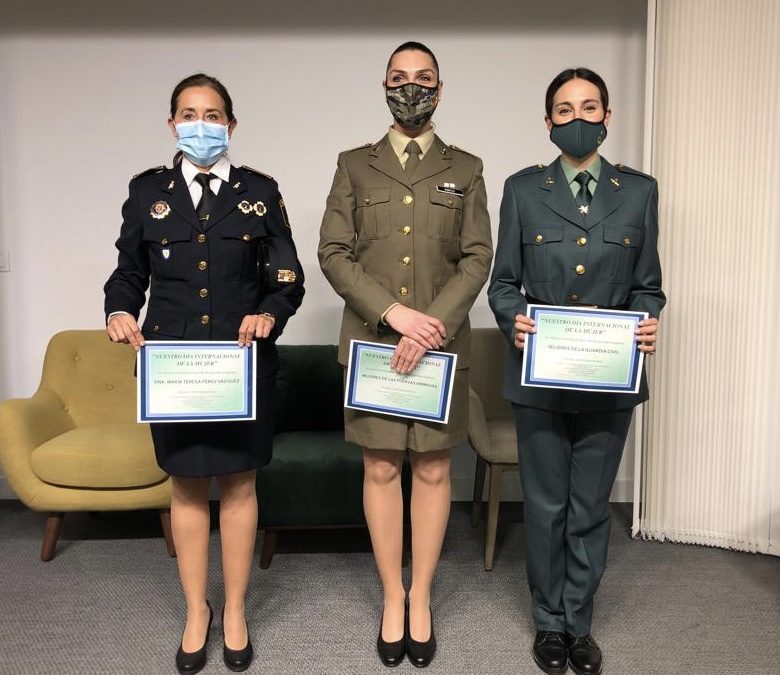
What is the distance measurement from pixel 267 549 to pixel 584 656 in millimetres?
1288

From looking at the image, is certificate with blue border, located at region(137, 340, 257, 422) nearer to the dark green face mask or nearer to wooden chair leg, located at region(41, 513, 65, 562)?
the dark green face mask

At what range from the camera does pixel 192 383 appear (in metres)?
1.83

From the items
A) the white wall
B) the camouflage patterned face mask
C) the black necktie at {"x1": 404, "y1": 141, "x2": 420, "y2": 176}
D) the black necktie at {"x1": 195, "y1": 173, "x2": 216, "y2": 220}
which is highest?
the white wall

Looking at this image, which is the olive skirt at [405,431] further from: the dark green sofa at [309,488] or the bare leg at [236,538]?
the dark green sofa at [309,488]

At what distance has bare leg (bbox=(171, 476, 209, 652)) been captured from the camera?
2012mm

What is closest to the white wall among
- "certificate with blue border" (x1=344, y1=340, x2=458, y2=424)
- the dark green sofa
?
the dark green sofa

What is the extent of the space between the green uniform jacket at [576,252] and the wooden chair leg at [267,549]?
1.33 metres

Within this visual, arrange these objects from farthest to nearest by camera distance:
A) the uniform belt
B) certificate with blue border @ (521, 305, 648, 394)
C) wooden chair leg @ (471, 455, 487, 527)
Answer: wooden chair leg @ (471, 455, 487, 527) < the uniform belt < certificate with blue border @ (521, 305, 648, 394)

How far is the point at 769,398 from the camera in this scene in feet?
9.48

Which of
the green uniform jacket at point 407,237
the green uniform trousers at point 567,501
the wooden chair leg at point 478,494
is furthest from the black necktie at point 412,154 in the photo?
the wooden chair leg at point 478,494

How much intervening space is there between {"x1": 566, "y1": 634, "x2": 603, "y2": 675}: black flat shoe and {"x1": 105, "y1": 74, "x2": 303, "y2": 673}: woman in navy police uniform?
950mm

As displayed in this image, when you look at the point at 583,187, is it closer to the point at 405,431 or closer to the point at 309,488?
the point at 405,431

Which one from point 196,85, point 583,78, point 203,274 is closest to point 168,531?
point 203,274

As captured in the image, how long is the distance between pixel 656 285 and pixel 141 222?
4.62 feet
